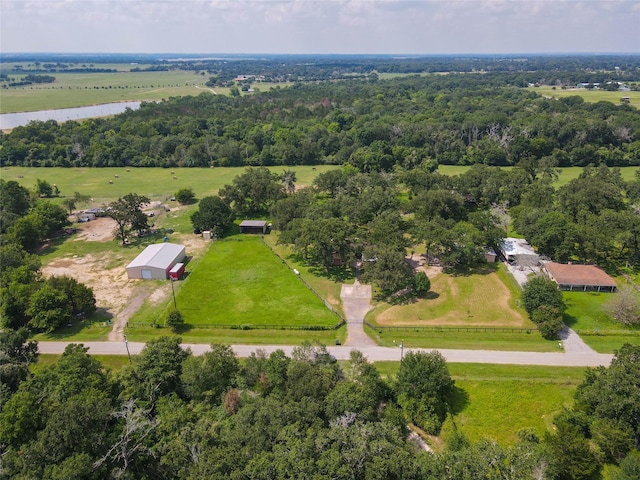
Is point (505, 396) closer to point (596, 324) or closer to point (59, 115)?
point (596, 324)

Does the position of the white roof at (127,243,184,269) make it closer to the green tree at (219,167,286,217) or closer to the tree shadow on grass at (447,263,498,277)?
the green tree at (219,167,286,217)

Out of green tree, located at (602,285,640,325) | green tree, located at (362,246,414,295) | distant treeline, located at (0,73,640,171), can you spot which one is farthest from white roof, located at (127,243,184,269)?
distant treeline, located at (0,73,640,171)

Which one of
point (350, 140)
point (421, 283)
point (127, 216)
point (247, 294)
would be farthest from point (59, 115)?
point (421, 283)

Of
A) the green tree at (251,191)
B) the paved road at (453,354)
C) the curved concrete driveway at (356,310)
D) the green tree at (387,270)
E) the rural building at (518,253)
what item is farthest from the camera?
the green tree at (251,191)

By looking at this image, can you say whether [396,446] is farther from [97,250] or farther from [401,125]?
[401,125]

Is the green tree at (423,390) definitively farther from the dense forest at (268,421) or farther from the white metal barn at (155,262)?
the white metal barn at (155,262)

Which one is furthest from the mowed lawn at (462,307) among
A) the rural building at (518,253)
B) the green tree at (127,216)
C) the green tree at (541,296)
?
the green tree at (127,216)

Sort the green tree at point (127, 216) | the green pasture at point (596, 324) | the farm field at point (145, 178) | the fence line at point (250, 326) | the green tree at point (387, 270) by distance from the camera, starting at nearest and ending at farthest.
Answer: the green pasture at point (596, 324) < the fence line at point (250, 326) < the green tree at point (387, 270) < the green tree at point (127, 216) < the farm field at point (145, 178)
